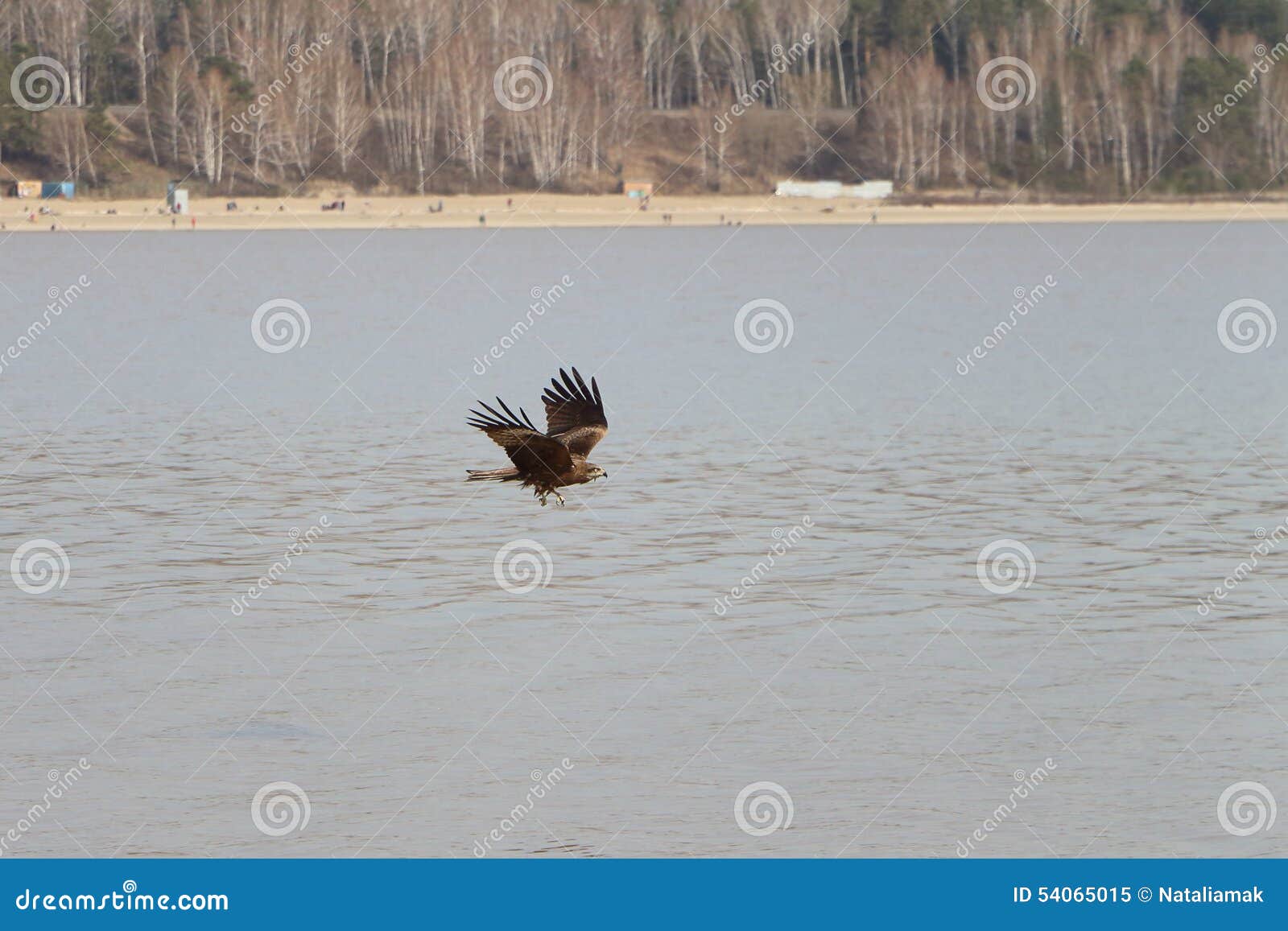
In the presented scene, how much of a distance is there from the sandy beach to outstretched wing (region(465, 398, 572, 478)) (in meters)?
84.3

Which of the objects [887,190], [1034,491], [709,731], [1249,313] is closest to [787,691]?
[709,731]

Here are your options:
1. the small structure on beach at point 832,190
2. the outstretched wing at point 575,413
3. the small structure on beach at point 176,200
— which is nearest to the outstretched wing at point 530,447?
the outstretched wing at point 575,413

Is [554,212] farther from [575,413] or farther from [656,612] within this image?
[575,413]

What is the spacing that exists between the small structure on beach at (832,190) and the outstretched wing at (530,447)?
94.8 m

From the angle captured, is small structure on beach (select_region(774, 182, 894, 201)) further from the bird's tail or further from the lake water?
the bird's tail

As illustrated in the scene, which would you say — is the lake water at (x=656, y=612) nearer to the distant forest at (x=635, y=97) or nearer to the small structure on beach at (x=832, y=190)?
the small structure on beach at (x=832, y=190)

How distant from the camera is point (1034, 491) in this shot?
24797 mm

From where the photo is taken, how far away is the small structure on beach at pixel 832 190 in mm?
106562

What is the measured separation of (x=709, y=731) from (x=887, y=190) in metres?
96.2

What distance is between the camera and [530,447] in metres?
12.4

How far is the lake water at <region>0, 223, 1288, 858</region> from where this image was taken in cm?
1352

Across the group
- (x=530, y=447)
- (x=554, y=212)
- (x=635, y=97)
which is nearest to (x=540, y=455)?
(x=530, y=447)

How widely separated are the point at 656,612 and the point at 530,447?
617 centimetres

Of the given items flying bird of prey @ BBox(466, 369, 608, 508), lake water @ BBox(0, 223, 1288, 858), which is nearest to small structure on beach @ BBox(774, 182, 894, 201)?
lake water @ BBox(0, 223, 1288, 858)
